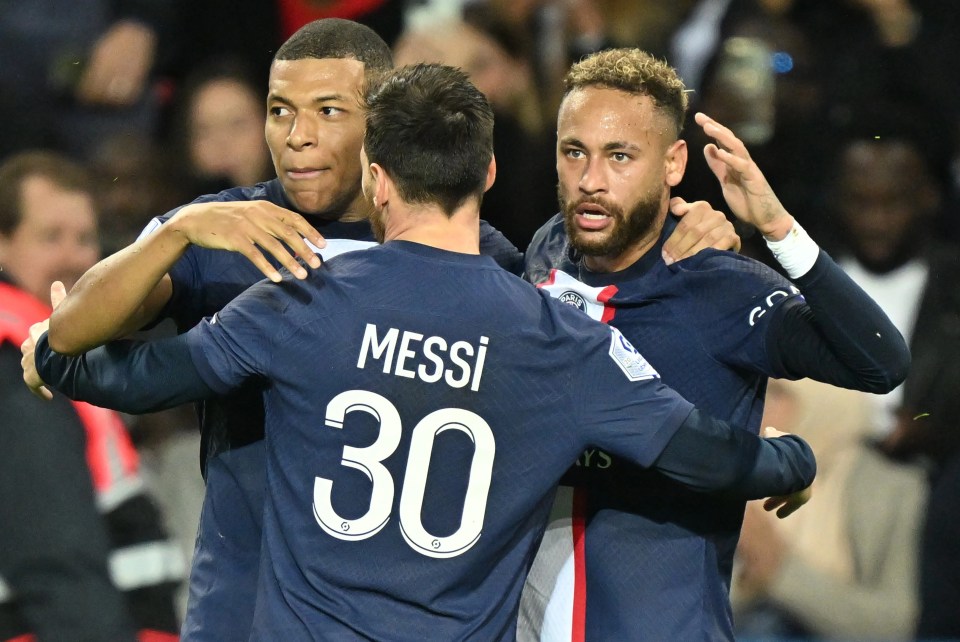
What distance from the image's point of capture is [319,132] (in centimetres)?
307

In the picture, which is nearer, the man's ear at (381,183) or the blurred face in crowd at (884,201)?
the man's ear at (381,183)

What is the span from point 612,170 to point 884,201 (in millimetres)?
3006

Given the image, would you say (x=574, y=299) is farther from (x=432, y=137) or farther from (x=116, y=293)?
(x=116, y=293)

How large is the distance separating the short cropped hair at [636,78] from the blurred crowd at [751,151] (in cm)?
249

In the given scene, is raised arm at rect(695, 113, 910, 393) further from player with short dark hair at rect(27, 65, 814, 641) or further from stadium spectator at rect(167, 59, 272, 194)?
stadium spectator at rect(167, 59, 272, 194)

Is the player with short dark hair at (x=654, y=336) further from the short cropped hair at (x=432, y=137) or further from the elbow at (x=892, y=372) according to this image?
the short cropped hair at (x=432, y=137)

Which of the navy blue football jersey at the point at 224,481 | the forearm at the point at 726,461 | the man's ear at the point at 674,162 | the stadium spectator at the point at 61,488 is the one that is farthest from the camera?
the stadium spectator at the point at 61,488

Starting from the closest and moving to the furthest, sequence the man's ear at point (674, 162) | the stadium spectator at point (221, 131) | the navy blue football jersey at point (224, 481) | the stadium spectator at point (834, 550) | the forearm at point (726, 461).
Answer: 1. the forearm at point (726, 461)
2. the navy blue football jersey at point (224, 481)
3. the man's ear at point (674, 162)
4. the stadium spectator at point (834, 550)
5. the stadium spectator at point (221, 131)

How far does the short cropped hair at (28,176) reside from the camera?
5.42 meters

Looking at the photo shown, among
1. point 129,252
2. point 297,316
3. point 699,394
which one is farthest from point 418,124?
point 699,394

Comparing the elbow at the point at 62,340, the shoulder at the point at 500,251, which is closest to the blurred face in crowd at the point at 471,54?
the shoulder at the point at 500,251

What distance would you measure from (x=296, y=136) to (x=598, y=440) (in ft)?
3.37

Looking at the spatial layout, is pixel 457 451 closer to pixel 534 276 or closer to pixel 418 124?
pixel 418 124

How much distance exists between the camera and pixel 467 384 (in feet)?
8.13
